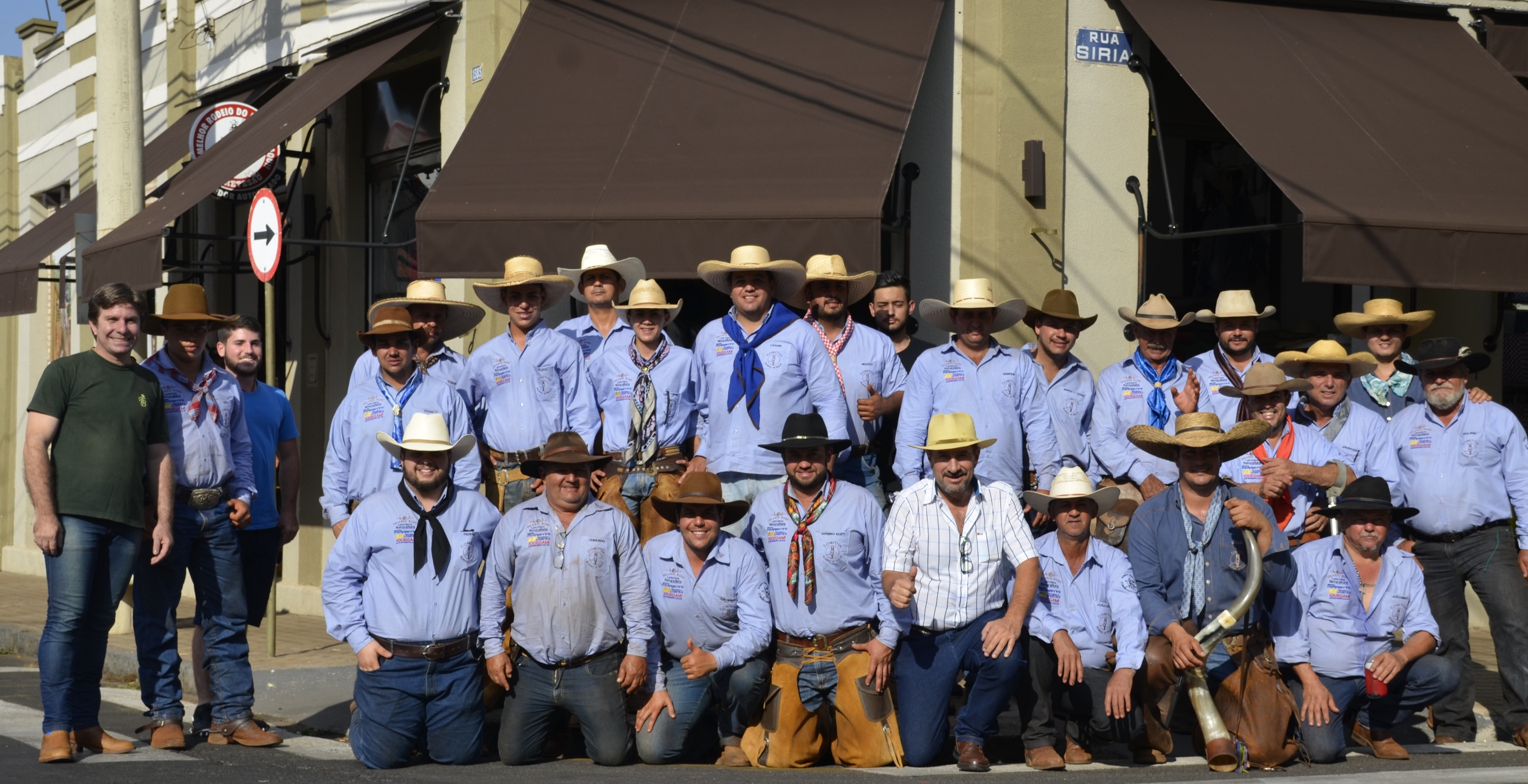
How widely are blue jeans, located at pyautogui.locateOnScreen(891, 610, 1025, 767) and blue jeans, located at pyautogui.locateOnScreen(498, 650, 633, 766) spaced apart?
1.35 m

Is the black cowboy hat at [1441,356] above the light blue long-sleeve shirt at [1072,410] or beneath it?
above

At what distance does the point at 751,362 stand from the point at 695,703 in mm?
1808

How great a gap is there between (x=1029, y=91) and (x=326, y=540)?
6930 mm

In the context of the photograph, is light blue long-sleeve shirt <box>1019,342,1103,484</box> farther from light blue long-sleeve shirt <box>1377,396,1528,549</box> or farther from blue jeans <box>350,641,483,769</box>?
blue jeans <box>350,641,483,769</box>

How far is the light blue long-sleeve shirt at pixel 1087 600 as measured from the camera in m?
7.52

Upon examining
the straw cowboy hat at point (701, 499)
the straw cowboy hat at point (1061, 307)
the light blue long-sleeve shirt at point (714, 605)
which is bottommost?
the light blue long-sleeve shirt at point (714, 605)

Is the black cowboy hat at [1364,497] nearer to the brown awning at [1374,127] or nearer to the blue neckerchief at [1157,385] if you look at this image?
the blue neckerchief at [1157,385]

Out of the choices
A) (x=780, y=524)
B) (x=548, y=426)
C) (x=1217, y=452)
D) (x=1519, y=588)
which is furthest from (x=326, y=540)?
(x=1519, y=588)

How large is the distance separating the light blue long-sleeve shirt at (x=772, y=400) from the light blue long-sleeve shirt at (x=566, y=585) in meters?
0.87

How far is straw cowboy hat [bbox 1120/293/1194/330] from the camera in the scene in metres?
8.60

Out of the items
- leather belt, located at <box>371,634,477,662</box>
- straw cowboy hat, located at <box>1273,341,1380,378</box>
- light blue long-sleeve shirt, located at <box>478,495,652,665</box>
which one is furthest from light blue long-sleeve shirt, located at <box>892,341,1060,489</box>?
leather belt, located at <box>371,634,477,662</box>

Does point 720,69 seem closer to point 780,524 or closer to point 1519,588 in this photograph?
point 780,524

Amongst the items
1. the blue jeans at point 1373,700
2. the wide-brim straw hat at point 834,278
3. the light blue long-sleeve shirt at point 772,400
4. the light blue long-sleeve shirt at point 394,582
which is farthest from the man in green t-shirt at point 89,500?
the blue jeans at point 1373,700

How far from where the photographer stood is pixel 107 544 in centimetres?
724
